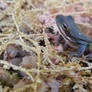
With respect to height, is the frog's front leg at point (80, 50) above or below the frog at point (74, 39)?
below

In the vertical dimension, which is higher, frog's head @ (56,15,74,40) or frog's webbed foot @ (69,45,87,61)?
frog's head @ (56,15,74,40)

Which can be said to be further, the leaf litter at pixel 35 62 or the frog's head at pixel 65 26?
the frog's head at pixel 65 26

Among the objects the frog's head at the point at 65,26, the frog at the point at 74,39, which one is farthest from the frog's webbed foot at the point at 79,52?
the frog's head at the point at 65,26

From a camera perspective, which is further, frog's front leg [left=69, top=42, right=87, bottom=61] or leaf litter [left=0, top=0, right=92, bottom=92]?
frog's front leg [left=69, top=42, right=87, bottom=61]

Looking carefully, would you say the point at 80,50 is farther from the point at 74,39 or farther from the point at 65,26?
the point at 65,26

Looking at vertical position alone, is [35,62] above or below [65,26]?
below

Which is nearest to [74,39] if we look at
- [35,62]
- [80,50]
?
[80,50]

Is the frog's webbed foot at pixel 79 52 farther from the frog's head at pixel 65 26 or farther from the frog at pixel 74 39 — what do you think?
the frog's head at pixel 65 26

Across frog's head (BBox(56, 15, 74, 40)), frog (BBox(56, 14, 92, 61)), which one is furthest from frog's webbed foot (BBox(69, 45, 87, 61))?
frog's head (BBox(56, 15, 74, 40))

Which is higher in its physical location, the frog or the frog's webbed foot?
the frog

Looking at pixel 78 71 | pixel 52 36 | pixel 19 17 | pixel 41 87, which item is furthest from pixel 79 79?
pixel 19 17

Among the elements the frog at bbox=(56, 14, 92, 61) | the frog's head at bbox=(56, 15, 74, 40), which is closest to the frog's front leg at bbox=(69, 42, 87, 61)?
the frog at bbox=(56, 14, 92, 61)

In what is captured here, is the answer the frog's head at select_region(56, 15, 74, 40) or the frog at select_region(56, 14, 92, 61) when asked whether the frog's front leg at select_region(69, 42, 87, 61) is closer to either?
the frog at select_region(56, 14, 92, 61)
